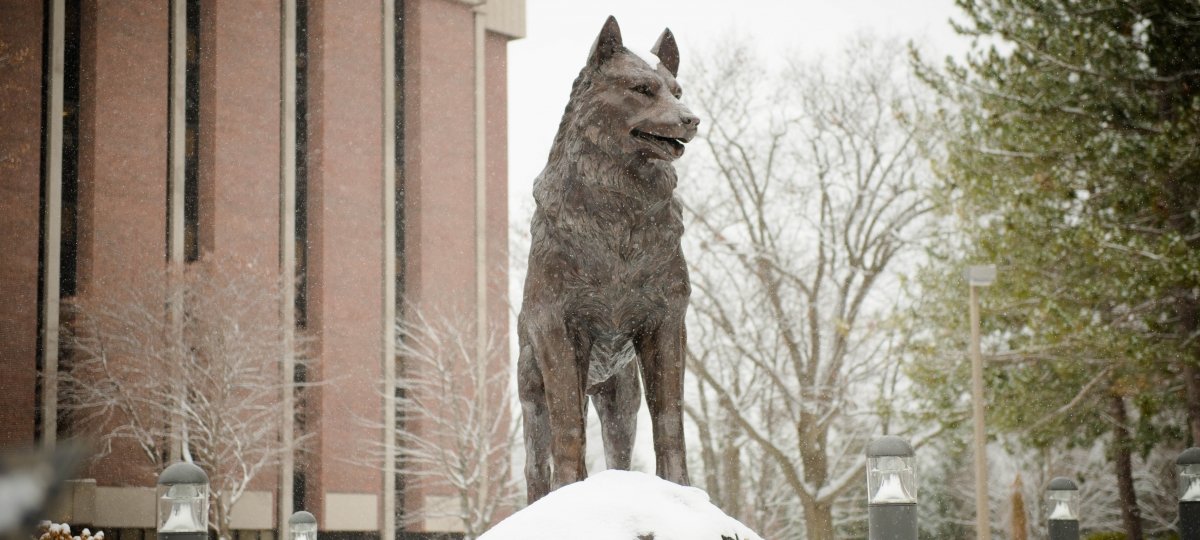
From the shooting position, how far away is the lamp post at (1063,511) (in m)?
11.5

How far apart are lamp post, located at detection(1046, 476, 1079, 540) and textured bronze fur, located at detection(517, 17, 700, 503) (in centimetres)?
858

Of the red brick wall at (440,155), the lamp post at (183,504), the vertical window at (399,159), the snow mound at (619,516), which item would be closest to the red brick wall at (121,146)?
the vertical window at (399,159)

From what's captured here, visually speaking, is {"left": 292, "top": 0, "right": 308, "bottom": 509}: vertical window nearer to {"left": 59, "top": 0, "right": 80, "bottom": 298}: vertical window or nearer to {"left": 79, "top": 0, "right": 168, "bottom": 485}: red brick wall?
{"left": 79, "top": 0, "right": 168, "bottom": 485}: red brick wall

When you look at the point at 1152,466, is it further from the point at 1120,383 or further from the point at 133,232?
the point at 133,232

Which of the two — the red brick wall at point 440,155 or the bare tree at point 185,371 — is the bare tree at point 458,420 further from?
the bare tree at point 185,371

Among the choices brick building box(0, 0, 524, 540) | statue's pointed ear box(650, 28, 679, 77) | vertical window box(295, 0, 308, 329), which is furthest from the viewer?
vertical window box(295, 0, 308, 329)

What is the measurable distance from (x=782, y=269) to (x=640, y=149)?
18725mm

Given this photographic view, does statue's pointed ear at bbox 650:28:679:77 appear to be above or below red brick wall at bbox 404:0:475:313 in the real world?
below

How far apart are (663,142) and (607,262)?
450mm

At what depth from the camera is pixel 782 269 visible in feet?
73.6

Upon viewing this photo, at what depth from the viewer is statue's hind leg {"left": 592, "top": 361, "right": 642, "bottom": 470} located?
180 inches

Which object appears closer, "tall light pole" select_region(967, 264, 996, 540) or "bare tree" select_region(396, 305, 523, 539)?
"tall light pole" select_region(967, 264, 996, 540)

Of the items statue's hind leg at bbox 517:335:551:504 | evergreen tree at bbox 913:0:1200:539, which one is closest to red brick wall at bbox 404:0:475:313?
evergreen tree at bbox 913:0:1200:539

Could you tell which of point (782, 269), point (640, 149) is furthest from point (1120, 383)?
point (640, 149)
